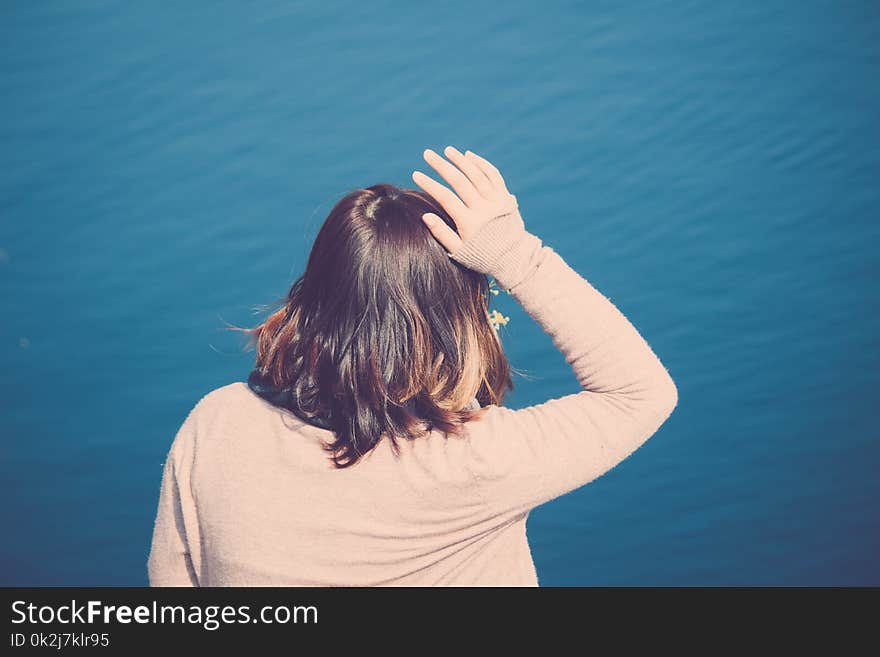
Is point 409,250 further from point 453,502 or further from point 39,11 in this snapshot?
point 39,11

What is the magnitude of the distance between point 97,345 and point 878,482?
6.70ft

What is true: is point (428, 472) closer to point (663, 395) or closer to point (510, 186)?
point (663, 395)

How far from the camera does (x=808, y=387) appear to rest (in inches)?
79.9

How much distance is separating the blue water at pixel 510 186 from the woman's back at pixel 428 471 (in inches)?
45.6

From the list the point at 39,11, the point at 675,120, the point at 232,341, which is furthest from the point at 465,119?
the point at 39,11

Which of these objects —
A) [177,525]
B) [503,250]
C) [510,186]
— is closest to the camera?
[503,250]

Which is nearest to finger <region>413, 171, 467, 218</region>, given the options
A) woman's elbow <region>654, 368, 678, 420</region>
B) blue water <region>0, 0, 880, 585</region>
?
woman's elbow <region>654, 368, 678, 420</region>

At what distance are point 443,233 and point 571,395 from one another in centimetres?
18

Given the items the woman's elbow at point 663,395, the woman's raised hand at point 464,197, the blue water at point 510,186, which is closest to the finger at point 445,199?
the woman's raised hand at point 464,197

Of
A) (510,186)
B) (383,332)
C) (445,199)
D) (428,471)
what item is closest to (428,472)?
(428,471)

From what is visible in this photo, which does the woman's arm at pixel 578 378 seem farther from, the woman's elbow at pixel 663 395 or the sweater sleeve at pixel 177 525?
the sweater sleeve at pixel 177 525

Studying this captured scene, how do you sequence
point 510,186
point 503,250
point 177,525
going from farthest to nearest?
point 510,186 → point 177,525 → point 503,250

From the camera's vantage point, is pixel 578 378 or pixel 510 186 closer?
pixel 578 378

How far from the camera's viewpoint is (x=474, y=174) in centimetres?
71
